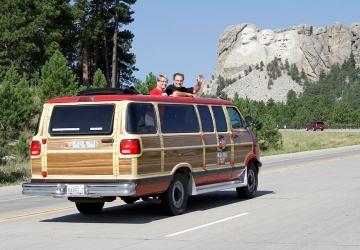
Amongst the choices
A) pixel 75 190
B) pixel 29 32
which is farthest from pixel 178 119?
pixel 29 32

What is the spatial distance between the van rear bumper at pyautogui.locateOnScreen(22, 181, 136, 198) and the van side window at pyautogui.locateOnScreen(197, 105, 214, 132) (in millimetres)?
2850

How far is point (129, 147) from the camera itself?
11641mm

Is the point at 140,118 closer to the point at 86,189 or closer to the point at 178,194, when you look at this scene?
the point at 86,189

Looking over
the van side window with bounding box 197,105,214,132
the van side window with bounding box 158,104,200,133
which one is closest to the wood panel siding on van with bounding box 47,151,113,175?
the van side window with bounding box 158,104,200,133

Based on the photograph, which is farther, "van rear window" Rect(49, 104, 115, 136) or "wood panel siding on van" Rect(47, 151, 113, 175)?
"van rear window" Rect(49, 104, 115, 136)

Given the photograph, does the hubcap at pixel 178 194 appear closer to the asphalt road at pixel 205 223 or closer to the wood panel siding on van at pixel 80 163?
the asphalt road at pixel 205 223

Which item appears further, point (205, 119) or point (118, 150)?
point (205, 119)

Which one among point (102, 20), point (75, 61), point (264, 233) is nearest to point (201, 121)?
point (264, 233)

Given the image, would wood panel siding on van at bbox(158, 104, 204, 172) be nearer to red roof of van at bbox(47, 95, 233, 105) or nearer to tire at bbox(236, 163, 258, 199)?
red roof of van at bbox(47, 95, 233, 105)

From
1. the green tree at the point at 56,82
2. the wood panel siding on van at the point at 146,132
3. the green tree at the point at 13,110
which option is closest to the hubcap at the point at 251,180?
the wood panel siding on van at the point at 146,132

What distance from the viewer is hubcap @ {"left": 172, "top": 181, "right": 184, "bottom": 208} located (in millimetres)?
12820

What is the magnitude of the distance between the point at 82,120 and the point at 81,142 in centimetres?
40

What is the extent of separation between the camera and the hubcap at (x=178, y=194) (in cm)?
1282

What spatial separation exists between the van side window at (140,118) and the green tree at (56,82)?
1110 inches
